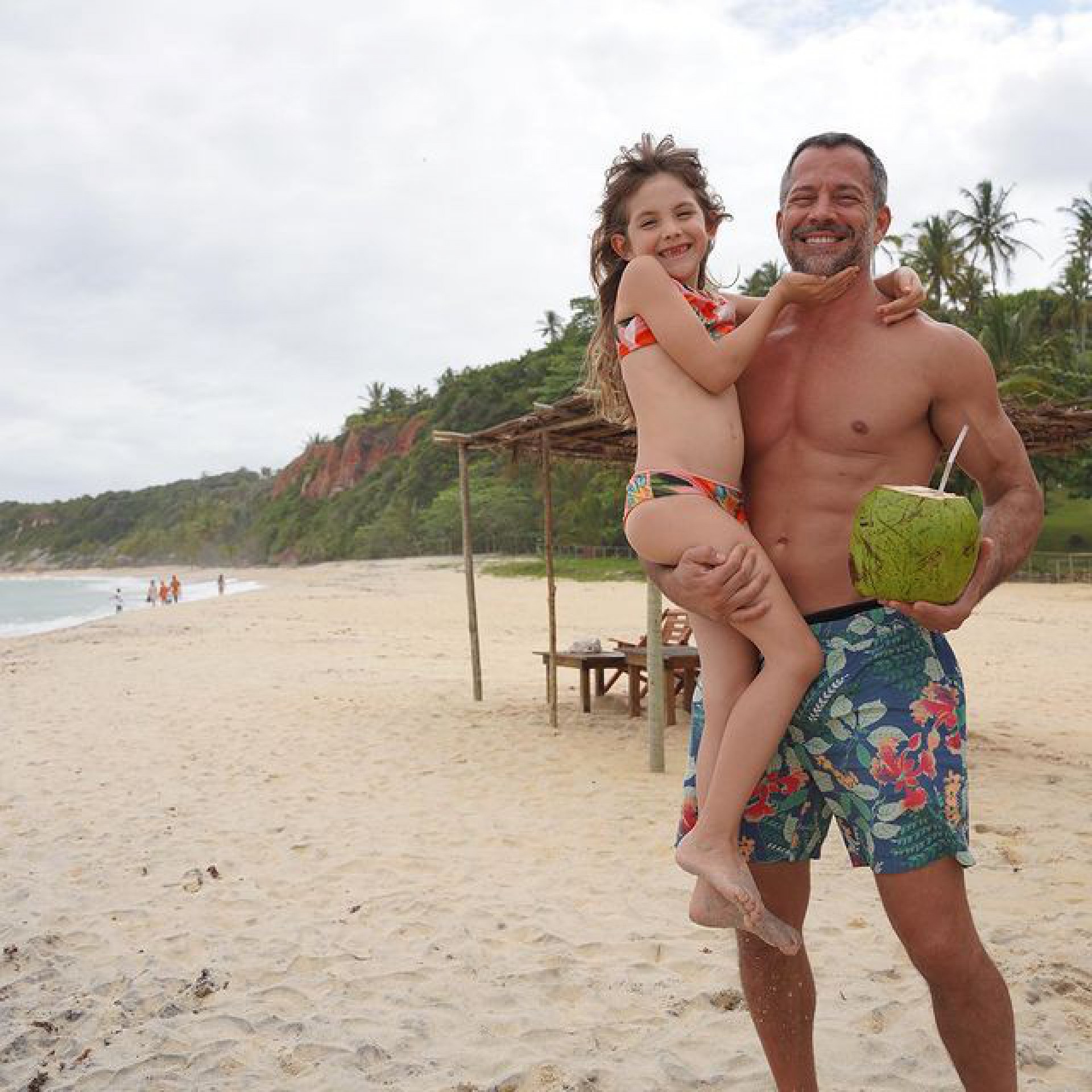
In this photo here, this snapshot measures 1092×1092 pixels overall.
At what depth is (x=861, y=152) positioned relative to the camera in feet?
5.85

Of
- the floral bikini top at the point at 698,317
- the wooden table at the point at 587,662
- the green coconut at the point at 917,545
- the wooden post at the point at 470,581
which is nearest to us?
the green coconut at the point at 917,545

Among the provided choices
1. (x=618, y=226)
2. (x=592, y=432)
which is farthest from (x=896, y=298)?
(x=592, y=432)

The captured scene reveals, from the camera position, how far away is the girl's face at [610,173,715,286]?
189 cm

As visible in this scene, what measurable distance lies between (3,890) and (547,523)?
15.9 feet

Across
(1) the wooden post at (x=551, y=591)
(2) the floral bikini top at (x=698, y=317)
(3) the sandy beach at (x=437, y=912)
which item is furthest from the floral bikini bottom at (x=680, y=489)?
(1) the wooden post at (x=551, y=591)

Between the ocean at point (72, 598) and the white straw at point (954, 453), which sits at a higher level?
the white straw at point (954, 453)

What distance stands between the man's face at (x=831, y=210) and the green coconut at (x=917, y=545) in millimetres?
489

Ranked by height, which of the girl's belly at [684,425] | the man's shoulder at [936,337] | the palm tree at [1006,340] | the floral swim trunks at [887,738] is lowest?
the floral swim trunks at [887,738]

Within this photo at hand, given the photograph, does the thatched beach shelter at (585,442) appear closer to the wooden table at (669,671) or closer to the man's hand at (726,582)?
the wooden table at (669,671)

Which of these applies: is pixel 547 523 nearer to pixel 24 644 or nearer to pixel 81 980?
pixel 81 980

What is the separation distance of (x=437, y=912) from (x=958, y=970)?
2.92m

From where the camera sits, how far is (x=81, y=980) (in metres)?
3.55

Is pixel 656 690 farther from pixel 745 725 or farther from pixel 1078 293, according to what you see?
pixel 1078 293

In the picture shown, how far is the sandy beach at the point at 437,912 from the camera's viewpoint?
2.93 meters
